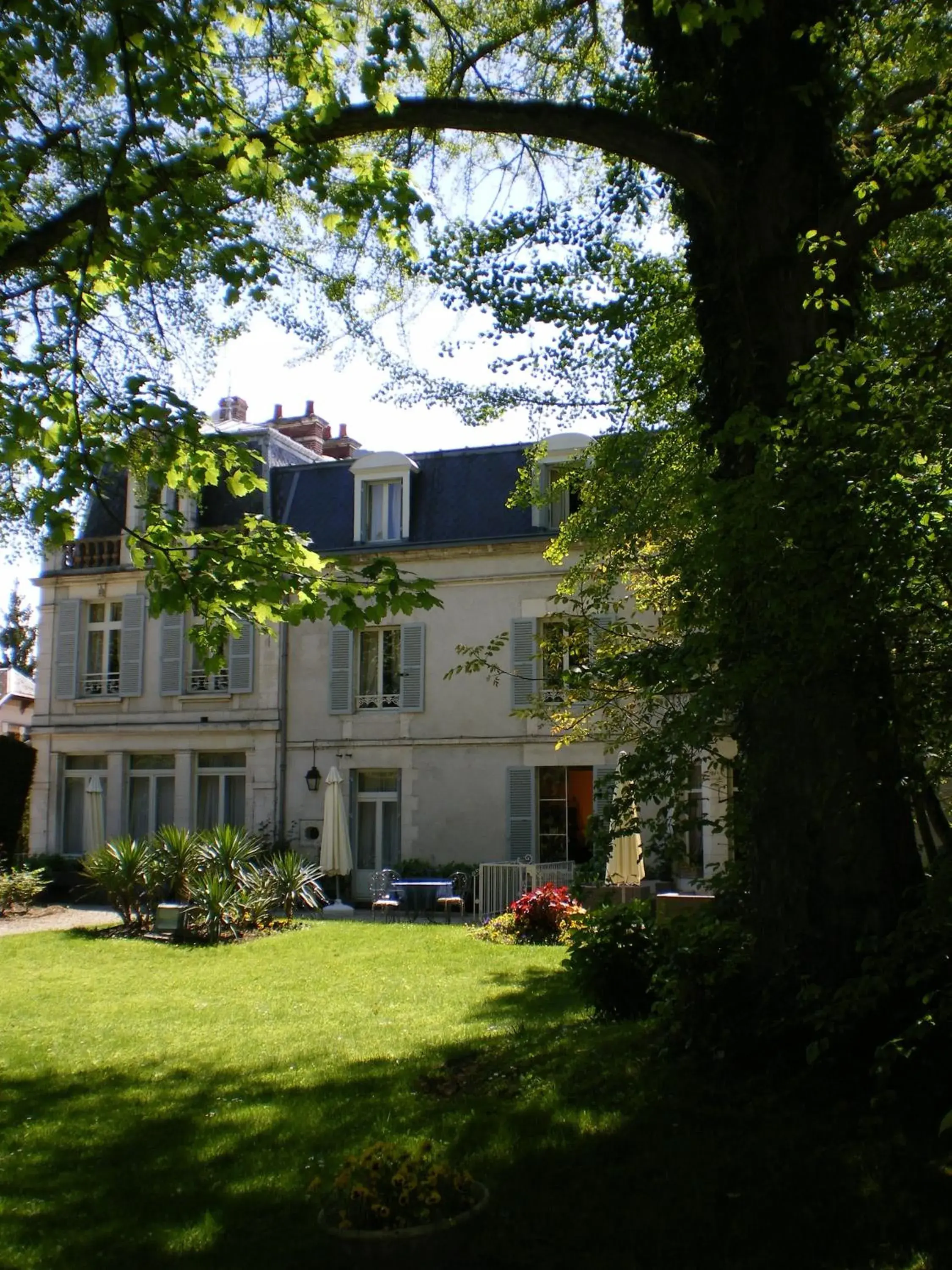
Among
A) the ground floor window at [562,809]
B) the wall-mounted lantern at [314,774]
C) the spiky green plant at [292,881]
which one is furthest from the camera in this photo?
the wall-mounted lantern at [314,774]

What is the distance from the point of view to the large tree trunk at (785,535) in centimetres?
453

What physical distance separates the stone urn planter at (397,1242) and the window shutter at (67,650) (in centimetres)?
2219

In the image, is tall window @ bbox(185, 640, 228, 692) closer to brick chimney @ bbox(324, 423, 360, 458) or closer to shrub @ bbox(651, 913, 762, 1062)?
brick chimney @ bbox(324, 423, 360, 458)

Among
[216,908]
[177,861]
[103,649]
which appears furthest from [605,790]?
[103,649]

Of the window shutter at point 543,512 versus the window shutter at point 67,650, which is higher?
Answer: the window shutter at point 543,512

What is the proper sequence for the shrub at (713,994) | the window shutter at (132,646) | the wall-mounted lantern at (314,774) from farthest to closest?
1. the window shutter at (132,646)
2. the wall-mounted lantern at (314,774)
3. the shrub at (713,994)

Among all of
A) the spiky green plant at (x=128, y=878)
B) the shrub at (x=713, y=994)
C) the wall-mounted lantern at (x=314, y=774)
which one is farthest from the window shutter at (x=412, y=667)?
the shrub at (x=713, y=994)

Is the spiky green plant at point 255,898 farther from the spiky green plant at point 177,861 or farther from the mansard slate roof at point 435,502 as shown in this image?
the mansard slate roof at point 435,502

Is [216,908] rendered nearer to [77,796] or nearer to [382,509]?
[382,509]

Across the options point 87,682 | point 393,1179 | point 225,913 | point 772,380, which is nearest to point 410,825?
point 225,913

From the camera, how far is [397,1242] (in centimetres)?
393

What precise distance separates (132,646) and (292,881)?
8496mm

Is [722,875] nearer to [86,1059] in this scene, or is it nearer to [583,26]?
[86,1059]

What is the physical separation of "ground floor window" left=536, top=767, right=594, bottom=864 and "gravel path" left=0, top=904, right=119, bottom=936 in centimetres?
744
